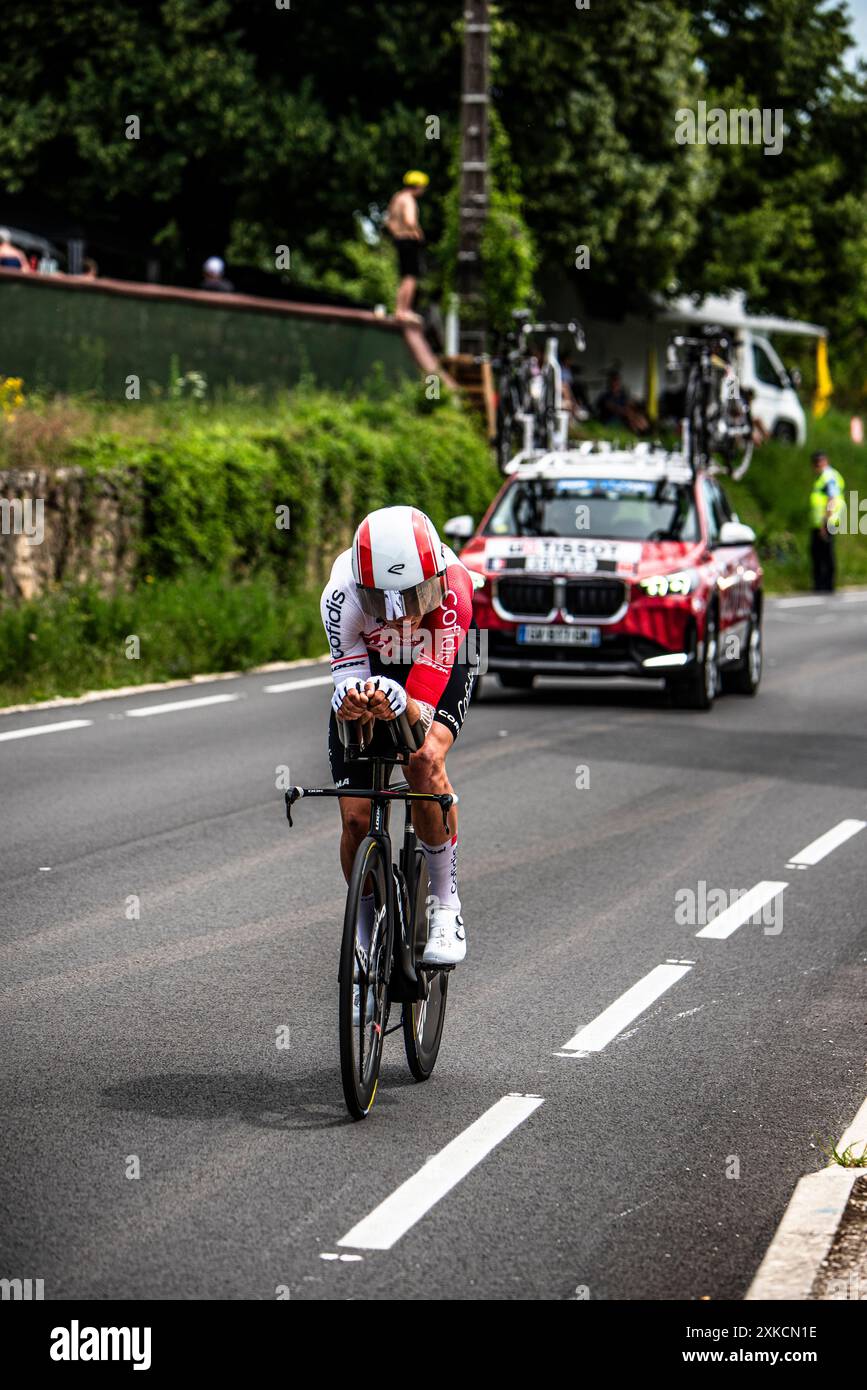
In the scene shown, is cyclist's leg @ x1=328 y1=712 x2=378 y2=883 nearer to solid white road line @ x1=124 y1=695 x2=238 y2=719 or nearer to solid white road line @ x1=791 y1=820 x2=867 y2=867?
solid white road line @ x1=791 y1=820 x2=867 y2=867

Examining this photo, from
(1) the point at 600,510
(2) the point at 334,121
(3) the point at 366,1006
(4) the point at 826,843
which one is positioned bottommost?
(4) the point at 826,843

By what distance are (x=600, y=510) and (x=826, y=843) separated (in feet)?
24.1

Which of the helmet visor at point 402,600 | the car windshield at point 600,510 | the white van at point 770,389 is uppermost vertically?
the white van at point 770,389

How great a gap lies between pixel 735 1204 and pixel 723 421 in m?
21.8

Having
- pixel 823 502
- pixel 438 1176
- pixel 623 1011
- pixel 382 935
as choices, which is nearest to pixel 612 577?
pixel 623 1011

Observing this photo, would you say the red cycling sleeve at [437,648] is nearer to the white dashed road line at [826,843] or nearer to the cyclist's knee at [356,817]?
the cyclist's knee at [356,817]

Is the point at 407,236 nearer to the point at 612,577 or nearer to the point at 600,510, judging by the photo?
the point at 600,510

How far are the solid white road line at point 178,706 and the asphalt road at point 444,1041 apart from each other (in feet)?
8.02

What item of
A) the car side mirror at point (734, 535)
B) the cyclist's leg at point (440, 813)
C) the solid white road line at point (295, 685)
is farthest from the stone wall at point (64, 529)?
the cyclist's leg at point (440, 813)

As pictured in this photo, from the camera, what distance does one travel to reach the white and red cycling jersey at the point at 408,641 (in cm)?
686

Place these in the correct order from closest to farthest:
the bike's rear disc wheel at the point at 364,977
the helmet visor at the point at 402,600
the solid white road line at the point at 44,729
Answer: the bike's rear disc wheel at the point at 364,977, the helmet visor at the point at 402,600, the solid white road line at the point at 44,729

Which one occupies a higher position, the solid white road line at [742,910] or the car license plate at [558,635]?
the car license plate at [558,635]

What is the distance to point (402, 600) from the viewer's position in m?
6.73
